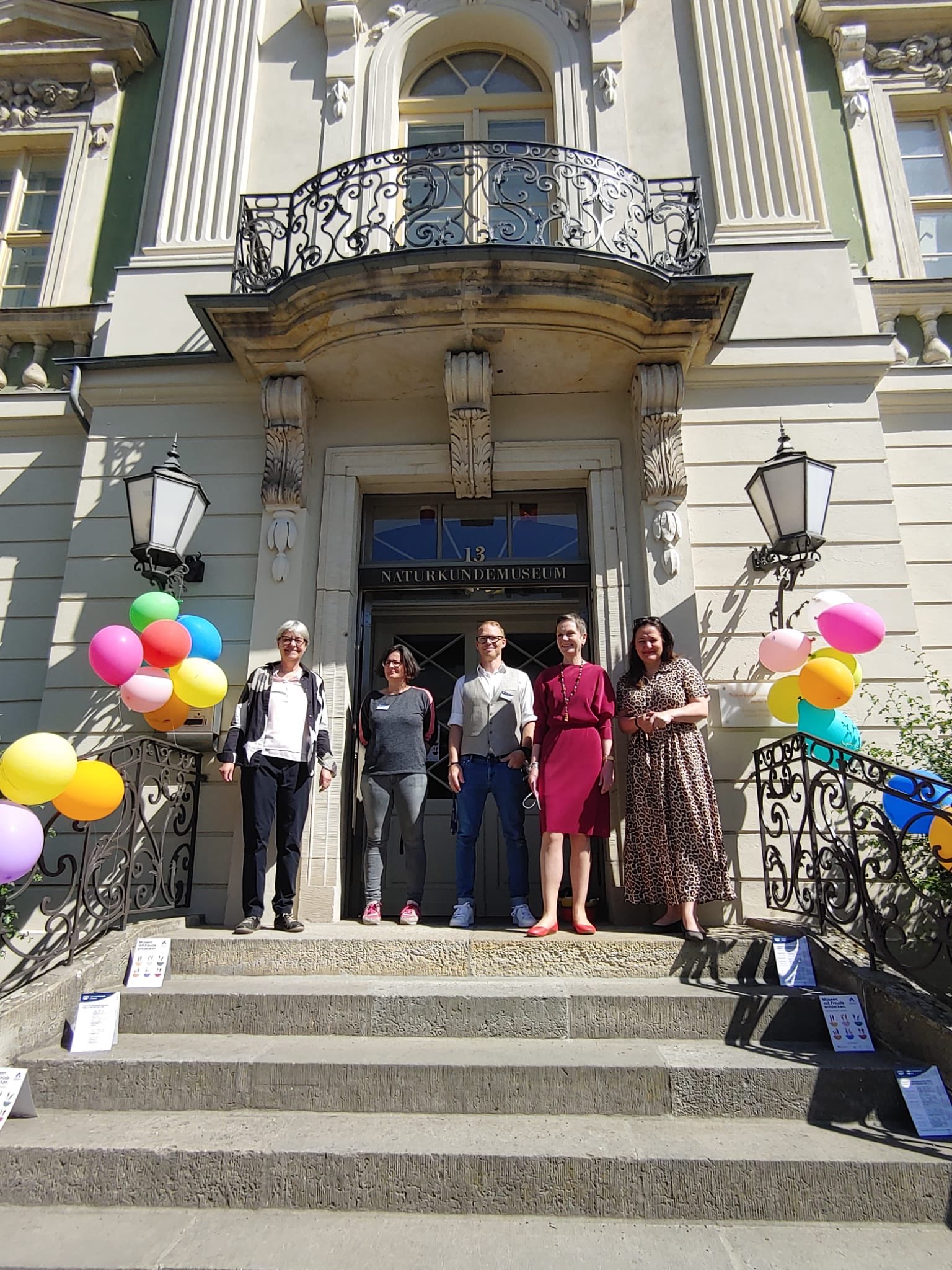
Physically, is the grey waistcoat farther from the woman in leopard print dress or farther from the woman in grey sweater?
the woman in leopard print dress

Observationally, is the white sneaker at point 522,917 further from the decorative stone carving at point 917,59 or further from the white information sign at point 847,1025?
the decorative stone carving at point 917,59

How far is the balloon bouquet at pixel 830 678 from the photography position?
15.0 ft

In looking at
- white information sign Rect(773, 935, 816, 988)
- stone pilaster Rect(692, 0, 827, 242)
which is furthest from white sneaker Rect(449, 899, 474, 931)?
stone pilaster Rect(692, 0, 827, 242)

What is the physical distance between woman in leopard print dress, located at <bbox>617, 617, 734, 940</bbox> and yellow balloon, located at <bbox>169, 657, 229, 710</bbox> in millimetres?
2604

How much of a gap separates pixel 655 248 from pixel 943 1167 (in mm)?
6262

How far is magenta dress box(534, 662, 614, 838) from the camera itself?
4.58 m

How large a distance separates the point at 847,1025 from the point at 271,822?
321 centimetres

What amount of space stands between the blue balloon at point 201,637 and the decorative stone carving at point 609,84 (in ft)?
20.0

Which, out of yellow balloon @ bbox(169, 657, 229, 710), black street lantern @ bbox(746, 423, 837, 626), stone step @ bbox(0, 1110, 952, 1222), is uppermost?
black street lantern @ bbox(746, 423, 837, 626)

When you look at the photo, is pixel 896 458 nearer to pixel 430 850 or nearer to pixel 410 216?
pixel 410 216

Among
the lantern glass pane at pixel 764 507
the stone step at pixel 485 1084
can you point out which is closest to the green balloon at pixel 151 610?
the stone step at pixel 485 1084

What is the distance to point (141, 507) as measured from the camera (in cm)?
560

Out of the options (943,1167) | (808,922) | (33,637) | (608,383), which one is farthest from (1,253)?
(943,1167)

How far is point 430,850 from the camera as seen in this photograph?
6.18 metres
